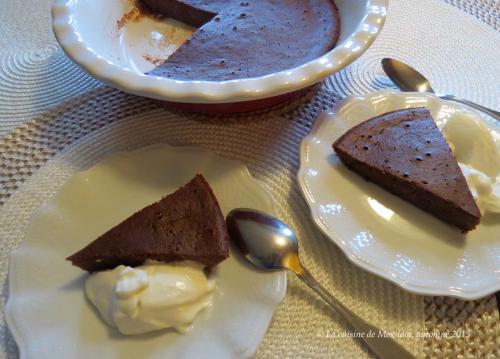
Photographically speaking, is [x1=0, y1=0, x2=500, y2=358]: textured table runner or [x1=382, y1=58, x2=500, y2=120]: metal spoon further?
[x1=382, y1=58, x2=500, y2=120]: metal spoon

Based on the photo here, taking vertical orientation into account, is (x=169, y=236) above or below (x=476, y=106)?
below

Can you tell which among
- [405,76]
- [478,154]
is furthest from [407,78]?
[478,154]

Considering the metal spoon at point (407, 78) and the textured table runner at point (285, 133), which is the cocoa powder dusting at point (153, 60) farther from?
the metal spoon at point (407, 78)

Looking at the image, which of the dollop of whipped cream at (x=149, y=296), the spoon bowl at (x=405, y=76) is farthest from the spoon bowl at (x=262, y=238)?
the spoon bowl at (x=405, y=76)

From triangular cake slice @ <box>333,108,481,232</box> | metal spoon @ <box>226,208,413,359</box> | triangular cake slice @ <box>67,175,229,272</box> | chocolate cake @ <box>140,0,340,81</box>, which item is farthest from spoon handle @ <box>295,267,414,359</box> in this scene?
chocolate cake @ <box>140,0,340,81</box>

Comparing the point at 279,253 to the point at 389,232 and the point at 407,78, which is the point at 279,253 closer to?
the point at 389,232

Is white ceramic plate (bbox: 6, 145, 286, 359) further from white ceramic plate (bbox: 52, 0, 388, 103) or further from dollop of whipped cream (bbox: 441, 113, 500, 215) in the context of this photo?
dollop of whipped cream (bbox: 441, 113, 500, 215)
